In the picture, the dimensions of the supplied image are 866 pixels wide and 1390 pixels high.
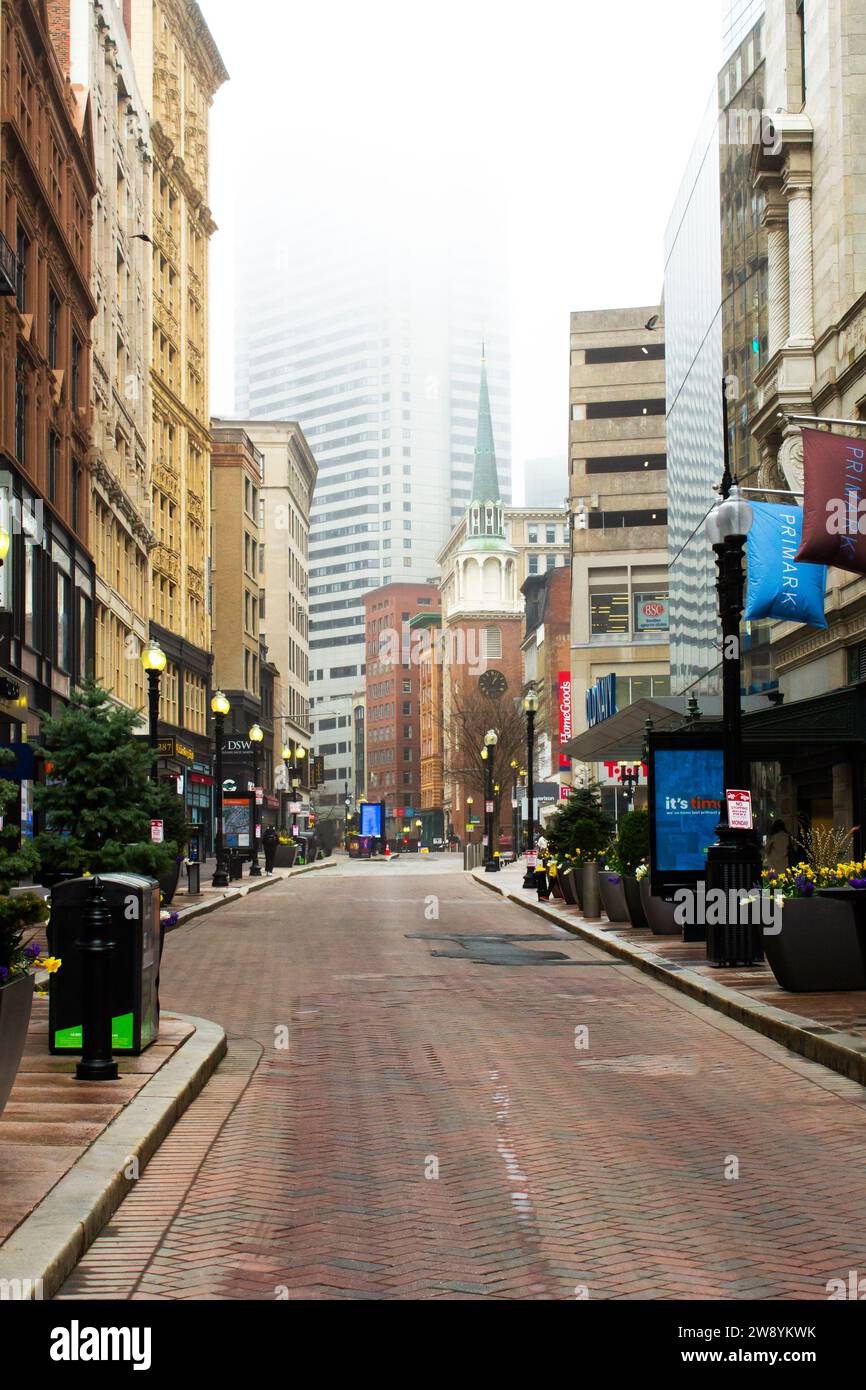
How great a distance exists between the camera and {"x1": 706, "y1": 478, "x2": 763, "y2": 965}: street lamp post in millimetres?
18453

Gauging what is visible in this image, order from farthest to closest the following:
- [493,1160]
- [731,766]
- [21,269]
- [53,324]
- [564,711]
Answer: [564,711], [53,324], [21,269], [731,766], [493,1160]

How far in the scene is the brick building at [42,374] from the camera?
35719 mm

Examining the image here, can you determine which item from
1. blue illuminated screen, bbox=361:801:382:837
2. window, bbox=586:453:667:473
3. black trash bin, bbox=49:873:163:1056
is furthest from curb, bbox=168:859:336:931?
blue illuminated screen, bbox=361:801:382:837

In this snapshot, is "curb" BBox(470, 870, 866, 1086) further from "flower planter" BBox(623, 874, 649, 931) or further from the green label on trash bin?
the green label on trash bin

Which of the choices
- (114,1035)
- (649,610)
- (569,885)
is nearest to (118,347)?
(569,885)

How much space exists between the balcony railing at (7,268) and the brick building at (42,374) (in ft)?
0.21

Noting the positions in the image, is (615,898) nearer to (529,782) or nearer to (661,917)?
(661,917)

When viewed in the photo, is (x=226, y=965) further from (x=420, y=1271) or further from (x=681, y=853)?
(x=420, y=1271)

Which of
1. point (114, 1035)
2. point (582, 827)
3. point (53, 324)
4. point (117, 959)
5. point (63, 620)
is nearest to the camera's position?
point (117, 959)

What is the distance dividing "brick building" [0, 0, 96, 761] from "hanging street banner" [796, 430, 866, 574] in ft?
49.6

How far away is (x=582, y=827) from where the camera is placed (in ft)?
106

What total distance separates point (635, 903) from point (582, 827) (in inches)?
261

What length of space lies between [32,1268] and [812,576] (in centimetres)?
2536

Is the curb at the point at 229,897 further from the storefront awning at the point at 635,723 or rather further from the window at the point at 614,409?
the window at the point at 614,409
